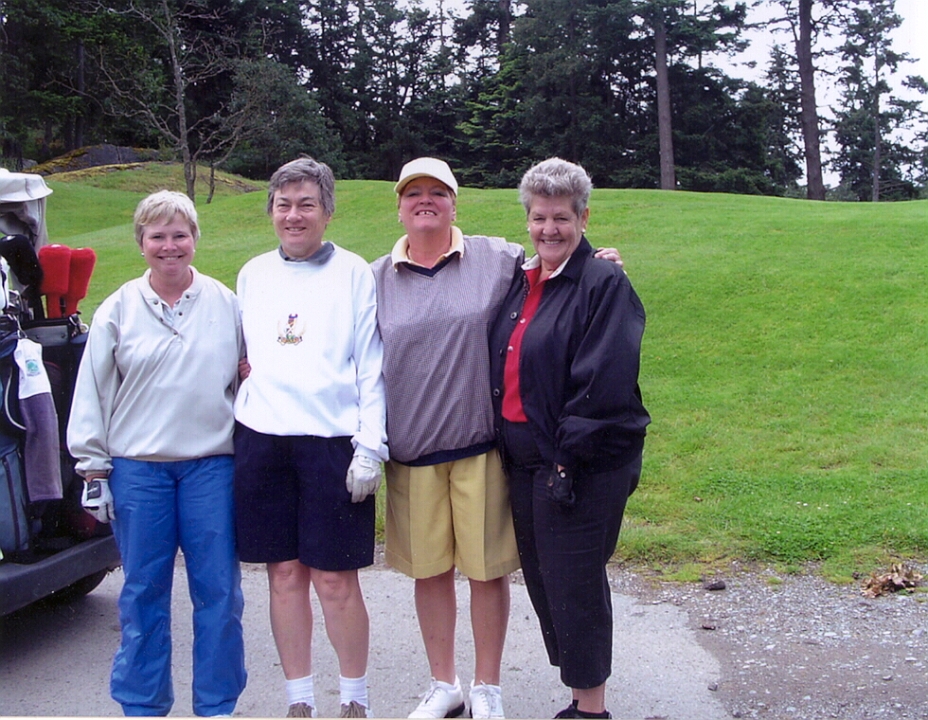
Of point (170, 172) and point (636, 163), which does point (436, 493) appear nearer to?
point (636, 163)

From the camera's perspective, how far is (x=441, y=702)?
3.32 m

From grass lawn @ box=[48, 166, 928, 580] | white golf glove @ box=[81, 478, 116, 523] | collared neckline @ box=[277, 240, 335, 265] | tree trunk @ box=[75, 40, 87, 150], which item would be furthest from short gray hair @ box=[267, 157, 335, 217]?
tree trunk @ box=[75, 40, 87, 150]

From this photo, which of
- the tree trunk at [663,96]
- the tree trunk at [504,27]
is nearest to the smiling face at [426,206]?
the tree trunk at [504,27]

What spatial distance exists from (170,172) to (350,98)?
71.3ft

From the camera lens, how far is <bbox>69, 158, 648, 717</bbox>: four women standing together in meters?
2.95

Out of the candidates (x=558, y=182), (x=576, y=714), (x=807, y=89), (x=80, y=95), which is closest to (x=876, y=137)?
(x=807, y=89)

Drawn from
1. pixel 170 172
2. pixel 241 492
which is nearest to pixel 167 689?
pixel 241 492

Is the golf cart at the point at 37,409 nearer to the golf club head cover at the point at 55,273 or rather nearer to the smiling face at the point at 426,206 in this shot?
the golf club head cover at the point at 55,273

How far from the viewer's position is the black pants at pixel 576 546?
9.73 feet

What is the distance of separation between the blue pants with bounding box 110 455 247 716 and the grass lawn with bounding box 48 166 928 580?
2.48 metres

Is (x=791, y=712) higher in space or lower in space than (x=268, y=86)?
lower

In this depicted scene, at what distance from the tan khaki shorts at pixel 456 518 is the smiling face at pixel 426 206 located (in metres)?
0.80

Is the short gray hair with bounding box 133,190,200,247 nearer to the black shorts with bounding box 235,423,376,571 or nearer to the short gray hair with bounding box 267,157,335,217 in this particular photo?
the short gray hair with bounding box 267,157,335,217

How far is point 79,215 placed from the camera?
22.8m
